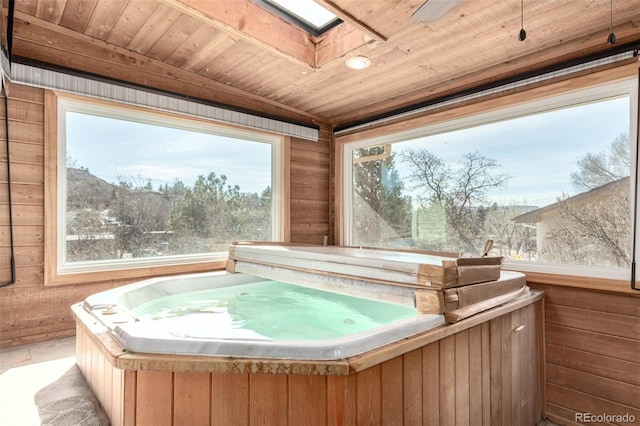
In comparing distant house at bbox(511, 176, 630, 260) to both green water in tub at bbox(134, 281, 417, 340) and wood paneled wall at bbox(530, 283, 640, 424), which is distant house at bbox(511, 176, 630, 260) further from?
green water in tub at bbox(134, 281, 417, 340)

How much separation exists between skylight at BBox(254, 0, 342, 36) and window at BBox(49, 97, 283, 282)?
118 centimetres

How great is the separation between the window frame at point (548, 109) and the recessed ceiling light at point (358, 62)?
81cm

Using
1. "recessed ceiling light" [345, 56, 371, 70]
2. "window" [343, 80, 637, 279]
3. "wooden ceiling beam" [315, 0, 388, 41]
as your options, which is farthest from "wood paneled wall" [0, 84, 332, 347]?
"window" [343, 80, 637, 279]

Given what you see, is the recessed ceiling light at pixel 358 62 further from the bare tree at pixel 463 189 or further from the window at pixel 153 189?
the window at pixel 153 189

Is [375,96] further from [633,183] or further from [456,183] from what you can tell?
[633,183]

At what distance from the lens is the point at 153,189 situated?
2746 mm

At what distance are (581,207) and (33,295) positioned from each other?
3.63 metres

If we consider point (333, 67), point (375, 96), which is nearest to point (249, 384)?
point (333, 67)

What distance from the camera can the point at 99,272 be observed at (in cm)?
239

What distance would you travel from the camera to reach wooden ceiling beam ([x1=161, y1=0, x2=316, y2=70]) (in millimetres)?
1924

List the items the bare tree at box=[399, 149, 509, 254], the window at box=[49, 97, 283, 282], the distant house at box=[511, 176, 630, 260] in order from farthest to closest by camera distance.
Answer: the bare tree at box=[399, 149, 509, 254] < the window at box=[49, 97, 283, 282] < the distant house at box=[511, 176, 630, 260]

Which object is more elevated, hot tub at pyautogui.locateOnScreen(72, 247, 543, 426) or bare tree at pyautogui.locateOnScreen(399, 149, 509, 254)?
bare tree at pyautogui.locateOnScreen(399, 149, 509, 254)

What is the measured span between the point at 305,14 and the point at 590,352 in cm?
289

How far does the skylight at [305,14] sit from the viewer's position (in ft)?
7.24
